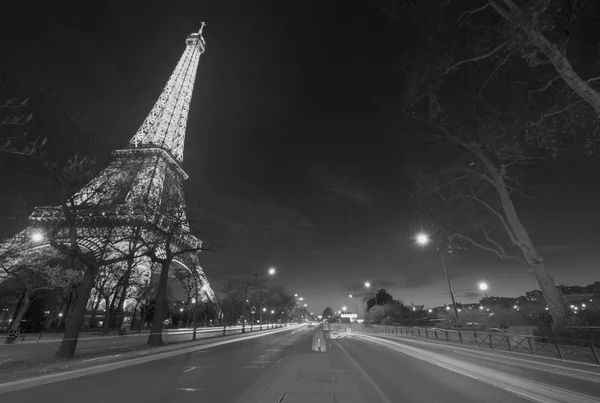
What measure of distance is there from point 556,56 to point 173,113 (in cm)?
6603

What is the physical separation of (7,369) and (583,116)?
25.8m

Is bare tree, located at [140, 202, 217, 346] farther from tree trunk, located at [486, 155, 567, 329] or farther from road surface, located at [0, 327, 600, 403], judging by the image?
tree trunk, located at [486, 155, 567, 329]

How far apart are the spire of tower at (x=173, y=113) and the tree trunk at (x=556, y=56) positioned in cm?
5350

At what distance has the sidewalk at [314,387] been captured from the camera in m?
6.47

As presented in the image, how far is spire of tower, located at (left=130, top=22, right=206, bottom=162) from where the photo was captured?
56812 mm

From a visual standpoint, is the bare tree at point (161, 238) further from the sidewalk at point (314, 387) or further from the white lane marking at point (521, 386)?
the white lane marking at point (521, 386)

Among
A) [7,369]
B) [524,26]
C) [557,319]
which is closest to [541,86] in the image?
[524,26]

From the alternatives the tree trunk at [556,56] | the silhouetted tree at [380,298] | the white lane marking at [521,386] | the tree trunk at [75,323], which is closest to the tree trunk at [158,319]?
the tree trunk at [75,323]

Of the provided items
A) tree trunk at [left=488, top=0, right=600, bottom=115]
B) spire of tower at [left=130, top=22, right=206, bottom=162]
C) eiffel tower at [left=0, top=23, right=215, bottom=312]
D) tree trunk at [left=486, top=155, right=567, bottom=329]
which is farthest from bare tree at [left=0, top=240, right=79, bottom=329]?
tree trunk at [left=486, top=155, right=567, bottom=329]

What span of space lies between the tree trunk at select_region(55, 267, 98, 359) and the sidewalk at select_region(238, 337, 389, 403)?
10009 millimetres

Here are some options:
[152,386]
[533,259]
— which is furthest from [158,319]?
[533,259]

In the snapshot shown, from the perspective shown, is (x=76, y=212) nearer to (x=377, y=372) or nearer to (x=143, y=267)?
(x=377, y=372)

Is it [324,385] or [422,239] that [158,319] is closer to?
[324,385]

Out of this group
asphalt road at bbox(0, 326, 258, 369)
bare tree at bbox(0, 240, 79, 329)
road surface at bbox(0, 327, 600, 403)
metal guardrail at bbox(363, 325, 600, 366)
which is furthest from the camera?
bare tree at bbox(0, 240, 79, 329)
